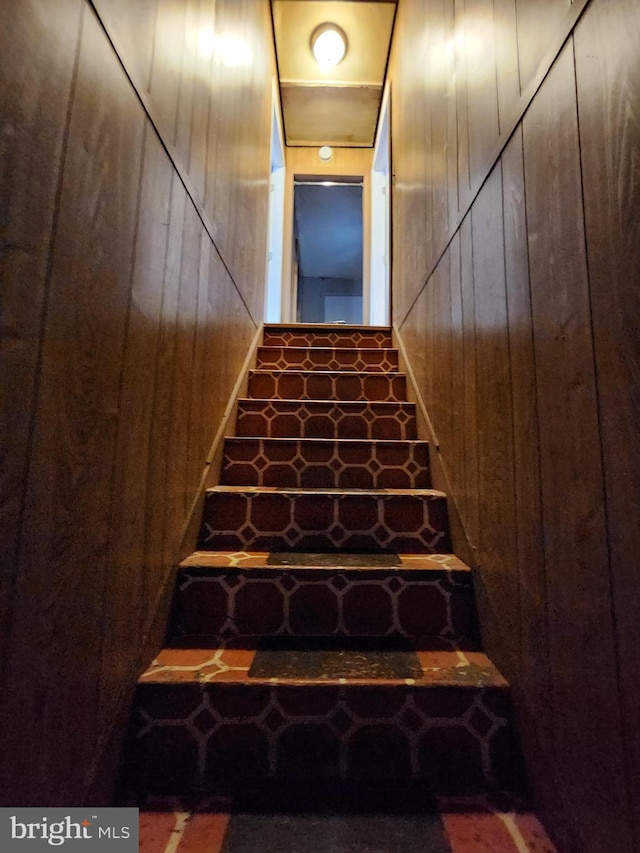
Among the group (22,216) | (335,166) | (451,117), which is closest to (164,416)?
(22,216)

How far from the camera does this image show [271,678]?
0.91 metres

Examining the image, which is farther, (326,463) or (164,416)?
(326,463)

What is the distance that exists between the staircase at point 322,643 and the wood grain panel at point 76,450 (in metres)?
0.26

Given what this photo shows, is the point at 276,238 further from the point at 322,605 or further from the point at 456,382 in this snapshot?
the point at 322,605

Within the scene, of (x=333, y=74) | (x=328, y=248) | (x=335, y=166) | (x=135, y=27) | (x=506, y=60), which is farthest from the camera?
(x=328, y=248)

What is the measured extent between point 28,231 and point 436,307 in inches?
57.3

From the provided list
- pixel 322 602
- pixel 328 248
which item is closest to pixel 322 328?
pixel 322 602

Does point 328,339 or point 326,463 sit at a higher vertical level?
point 328,339

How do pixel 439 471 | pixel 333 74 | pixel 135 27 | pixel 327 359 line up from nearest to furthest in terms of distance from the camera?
pixel 135 27 → pixel 439 471 → pixel 327 359 → pixel 333 74

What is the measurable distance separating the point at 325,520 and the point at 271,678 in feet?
1.86

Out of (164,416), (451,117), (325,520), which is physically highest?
(451,117)

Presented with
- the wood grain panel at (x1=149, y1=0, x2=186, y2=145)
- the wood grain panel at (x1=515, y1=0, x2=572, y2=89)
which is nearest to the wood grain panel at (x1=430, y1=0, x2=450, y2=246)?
the wood grain panel at (x1=515, y1=0, x2=572, y2=89)

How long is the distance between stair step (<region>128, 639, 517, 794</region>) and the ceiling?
4101 millimetres
